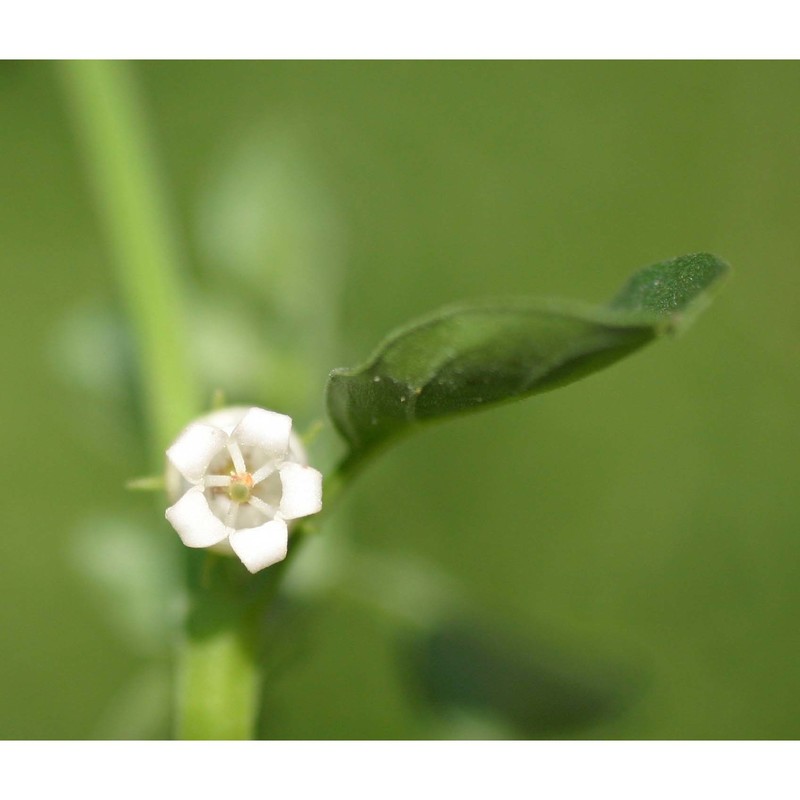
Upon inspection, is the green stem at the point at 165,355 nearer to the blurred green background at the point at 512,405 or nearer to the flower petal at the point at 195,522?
the flower petal at the point at 195,522

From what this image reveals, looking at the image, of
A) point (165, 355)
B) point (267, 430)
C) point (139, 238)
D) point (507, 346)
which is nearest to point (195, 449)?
point (267, 430)

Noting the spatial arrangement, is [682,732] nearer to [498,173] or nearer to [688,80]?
[498,173]

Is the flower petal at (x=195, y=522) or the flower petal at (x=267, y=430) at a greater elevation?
the flower petal at (x=267, y=430)

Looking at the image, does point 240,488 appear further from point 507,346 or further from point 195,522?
point 507,346

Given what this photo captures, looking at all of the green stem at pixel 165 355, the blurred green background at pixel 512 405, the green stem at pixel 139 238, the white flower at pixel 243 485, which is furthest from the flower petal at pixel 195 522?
the blurred green background at pixel 512 405

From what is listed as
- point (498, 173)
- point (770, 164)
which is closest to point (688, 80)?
point (770, 164)

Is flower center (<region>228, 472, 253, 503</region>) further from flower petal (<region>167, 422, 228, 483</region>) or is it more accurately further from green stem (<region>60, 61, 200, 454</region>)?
green stem (<region>60, 61, 200, 454</region>)

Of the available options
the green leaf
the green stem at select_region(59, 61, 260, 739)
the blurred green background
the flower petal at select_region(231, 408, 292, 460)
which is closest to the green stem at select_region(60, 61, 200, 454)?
the green stem at select_region(59, 61, 260, 739)
